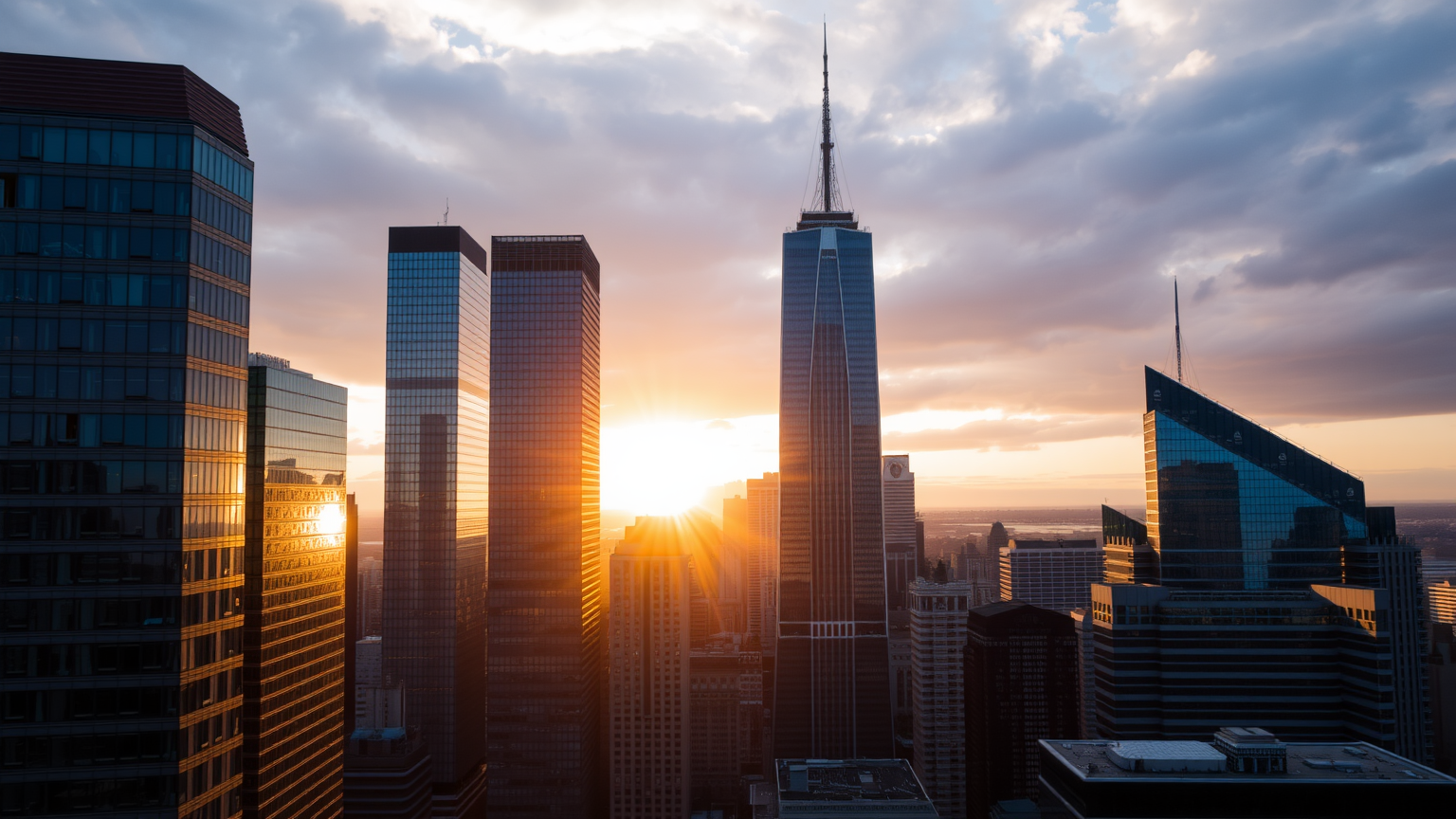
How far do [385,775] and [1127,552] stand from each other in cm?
16138

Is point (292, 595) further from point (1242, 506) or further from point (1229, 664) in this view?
point (1242, 506)

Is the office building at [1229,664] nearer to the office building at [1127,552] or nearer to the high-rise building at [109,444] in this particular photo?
the office building at [1127,552]

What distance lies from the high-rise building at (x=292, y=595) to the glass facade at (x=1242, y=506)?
152749 millimetres

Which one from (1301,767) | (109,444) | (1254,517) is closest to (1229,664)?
(1254,517)

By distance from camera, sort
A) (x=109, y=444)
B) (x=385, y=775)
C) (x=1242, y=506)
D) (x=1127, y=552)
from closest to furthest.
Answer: (x=109, y=444), (x=1242, y=506), (x=1127, y=552), (x=385, y=775)

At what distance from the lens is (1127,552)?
16400cm

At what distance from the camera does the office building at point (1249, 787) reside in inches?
4070

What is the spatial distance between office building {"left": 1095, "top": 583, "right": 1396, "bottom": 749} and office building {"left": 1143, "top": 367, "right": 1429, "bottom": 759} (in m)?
11.3

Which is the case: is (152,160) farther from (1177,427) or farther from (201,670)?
(1177,427)

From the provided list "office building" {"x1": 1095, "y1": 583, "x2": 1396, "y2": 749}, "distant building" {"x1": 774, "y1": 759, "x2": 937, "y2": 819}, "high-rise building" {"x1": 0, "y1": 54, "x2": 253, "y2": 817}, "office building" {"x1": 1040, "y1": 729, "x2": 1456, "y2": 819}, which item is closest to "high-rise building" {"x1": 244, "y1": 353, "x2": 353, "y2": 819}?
"high-rise building" {"x1": 0, "y1": 54, "x2": 253, "y2": 817}

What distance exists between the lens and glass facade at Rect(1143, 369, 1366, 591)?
6127 inches

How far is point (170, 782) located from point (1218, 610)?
154315 millimetres

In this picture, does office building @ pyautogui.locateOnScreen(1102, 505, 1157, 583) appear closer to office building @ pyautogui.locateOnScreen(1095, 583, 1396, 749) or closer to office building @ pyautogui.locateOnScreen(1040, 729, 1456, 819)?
office building @ pyautogui.locateOnScreen(1095, 583, 1396, 749)

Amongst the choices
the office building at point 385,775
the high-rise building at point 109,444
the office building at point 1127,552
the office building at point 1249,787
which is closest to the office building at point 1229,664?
the office building at point 1127,552
